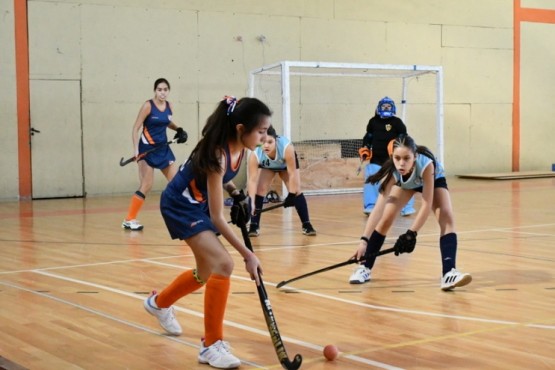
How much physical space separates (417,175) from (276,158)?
2964mm

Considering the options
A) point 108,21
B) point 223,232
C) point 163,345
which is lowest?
point 163,345

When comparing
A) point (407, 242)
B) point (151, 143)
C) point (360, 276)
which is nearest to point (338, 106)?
point (151, 143)

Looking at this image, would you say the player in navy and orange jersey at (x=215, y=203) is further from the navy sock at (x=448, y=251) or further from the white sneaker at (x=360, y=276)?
the navy sock at (x=448, y=251)

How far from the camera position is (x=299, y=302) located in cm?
507

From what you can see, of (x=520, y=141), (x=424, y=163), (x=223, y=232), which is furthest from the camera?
(x=520, y=141)

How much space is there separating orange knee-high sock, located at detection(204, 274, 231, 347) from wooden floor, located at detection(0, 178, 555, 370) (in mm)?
149

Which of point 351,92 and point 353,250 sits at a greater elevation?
point 351,92

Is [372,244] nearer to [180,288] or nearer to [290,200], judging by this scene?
[180,288]

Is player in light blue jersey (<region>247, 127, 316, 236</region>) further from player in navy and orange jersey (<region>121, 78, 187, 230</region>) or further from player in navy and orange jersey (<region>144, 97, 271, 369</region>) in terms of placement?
player in navy and orange jersey (<region>144, 97, 271, 369</region>)

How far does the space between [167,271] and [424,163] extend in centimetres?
205

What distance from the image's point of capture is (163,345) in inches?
159

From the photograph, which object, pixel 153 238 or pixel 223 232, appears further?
pixel 153 238

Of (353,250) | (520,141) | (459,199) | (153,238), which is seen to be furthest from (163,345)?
(520,141)

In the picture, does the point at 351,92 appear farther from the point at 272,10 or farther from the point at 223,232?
the point at 223,232
